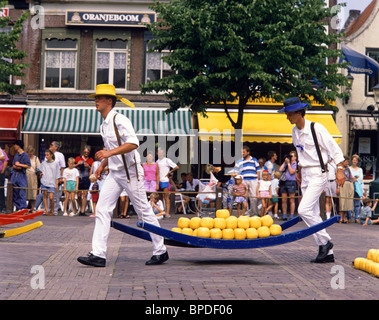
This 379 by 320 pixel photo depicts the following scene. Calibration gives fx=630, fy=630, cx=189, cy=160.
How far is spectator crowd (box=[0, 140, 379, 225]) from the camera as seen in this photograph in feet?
53.5

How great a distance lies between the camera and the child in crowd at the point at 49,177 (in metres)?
16.9

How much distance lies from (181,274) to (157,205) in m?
9.74

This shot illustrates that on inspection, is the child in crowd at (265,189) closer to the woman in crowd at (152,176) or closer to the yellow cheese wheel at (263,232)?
the woman in crowd at (152,176)

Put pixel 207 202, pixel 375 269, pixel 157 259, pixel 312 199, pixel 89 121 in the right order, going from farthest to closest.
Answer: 1. pixel 89 121
2. pixel 207 202
3. pixel 312 199
4. pixel 157 259
5. pixel 375 269

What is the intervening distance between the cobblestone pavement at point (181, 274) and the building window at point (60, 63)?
15.7 metres

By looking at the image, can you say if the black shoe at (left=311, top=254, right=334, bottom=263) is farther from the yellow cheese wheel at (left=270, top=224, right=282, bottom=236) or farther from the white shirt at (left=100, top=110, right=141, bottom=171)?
the white shirt at (left=100, top=110, right=141, bottom=171)

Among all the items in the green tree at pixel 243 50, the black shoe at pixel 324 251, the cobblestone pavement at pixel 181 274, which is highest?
the green tree at pixel 243 50

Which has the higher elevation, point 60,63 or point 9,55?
point 60,63

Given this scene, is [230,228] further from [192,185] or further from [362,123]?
[362,123]

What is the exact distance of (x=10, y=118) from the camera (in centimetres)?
2322

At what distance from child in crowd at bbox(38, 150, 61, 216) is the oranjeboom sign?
8.89 meters

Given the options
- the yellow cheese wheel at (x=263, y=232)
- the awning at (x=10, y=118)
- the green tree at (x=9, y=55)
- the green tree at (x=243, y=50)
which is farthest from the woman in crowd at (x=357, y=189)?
the awning at (x=10, y=118)

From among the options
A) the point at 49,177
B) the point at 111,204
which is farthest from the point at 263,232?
the point at 49,177
